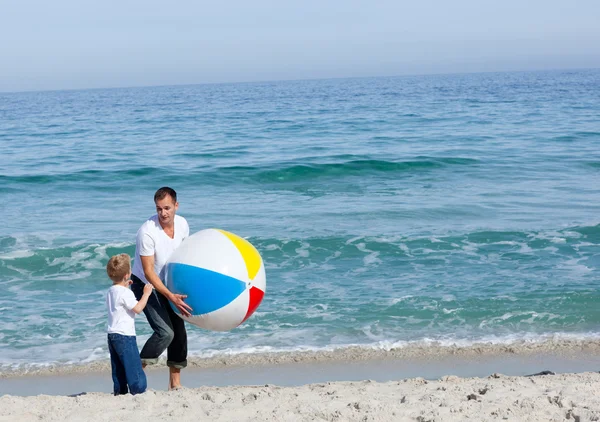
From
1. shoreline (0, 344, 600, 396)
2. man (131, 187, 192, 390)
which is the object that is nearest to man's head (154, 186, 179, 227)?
man (131, 187, 192, 390)

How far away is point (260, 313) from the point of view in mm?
9742

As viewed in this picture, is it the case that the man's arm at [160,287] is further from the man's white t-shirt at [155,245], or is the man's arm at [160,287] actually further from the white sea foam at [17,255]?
the white sea foam at [17,255]

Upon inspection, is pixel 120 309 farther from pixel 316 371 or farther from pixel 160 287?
pixel 316 371

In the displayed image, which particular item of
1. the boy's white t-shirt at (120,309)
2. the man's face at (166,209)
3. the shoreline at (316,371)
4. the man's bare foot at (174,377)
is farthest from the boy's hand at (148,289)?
the shoreline at (316,371)

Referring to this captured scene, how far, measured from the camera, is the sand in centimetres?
546

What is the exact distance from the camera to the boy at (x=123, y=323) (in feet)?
19.4

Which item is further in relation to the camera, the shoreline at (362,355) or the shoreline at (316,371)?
the shoreline at (362,355)

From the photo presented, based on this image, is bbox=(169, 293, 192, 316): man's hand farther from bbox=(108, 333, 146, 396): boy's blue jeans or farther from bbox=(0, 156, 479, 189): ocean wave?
bbox=(0, 156, 479, 189): ocean wave

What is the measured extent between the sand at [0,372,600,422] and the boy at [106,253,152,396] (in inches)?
A: 7.0

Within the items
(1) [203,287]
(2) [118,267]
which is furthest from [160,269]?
(1) [203,287]

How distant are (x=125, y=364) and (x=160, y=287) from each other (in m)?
0.74

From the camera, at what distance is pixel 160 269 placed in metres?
6.11

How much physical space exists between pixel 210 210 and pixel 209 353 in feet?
29.1

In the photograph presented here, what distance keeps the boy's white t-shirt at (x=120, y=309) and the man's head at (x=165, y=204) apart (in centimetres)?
65
